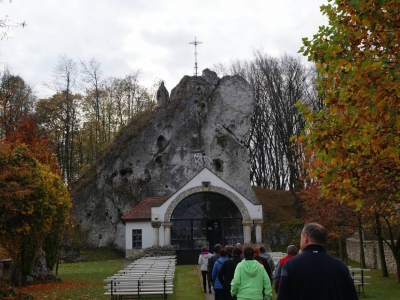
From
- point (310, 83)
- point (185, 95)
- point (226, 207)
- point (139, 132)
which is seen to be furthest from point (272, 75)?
point (226, 207)

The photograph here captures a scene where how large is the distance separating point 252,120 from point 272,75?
5317 mm

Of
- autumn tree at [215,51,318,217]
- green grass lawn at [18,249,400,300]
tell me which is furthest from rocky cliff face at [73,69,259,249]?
green grass lawn at [18,249,400,300]

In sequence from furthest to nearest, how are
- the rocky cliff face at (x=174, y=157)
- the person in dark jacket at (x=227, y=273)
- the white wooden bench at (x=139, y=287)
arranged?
1. the rocky cliff face at (x=174, y=157)
2. the white wooden bench at (x=139, y=287)
3. the person in dark jacket at (x=227, y=273)

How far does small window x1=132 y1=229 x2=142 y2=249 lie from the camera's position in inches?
1496

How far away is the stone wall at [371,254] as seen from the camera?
25263mm

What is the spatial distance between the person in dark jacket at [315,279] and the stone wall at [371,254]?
21.3 meters

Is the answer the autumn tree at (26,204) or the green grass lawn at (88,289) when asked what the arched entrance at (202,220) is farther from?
the autumn tree at (26,204)

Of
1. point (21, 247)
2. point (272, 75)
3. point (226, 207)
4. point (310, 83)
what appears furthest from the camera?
point (272, 75)

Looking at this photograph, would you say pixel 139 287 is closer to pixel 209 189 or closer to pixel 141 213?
pixel 209 189

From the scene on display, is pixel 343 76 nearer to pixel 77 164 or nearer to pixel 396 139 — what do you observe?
pixel 396 139

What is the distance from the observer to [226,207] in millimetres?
35094

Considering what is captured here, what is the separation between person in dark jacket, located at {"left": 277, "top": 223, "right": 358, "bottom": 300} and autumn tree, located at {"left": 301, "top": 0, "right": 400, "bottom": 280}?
3760 mm

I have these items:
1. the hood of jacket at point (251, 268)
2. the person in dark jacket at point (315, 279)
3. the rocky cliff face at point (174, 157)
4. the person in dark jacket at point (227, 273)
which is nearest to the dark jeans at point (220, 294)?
the person in dark jacket at point (227, 273)

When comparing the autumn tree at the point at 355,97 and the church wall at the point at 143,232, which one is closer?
the autumn tree at the point at 355,97
